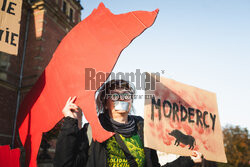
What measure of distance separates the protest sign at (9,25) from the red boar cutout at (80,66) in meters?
0.59

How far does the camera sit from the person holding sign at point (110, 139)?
1.73m

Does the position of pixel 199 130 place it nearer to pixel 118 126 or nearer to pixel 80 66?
pixel 118 126

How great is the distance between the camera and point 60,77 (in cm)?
228

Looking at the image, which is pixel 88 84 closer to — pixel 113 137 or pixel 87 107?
pixel 87 107

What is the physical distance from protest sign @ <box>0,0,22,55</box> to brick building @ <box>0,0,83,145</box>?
9239 millimetres

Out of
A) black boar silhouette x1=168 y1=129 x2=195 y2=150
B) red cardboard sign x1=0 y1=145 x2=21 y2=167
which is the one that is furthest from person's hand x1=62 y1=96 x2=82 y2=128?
black boar silhouette x1=168 y1=129 x2=195 y2=150

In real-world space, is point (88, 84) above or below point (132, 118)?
above

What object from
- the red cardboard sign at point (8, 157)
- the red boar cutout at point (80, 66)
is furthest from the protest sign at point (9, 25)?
the red cardboard sign at point (8, 157)

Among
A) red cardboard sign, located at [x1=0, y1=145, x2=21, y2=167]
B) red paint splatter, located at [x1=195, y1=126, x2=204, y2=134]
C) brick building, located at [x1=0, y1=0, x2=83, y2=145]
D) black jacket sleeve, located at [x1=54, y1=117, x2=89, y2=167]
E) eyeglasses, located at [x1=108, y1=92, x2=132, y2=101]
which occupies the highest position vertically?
brick building, located at [x1=0, y1=0, x2=83, y2=145]

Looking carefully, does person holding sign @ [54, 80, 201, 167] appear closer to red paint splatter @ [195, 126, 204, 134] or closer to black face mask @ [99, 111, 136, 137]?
black face mask @ [99, 111, 136, 137]

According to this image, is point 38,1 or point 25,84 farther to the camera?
point 38,1

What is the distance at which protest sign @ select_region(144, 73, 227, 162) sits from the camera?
218cm

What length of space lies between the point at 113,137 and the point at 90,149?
0.81 ft

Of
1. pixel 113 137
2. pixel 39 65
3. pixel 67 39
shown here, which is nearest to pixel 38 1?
pixel 39 65
